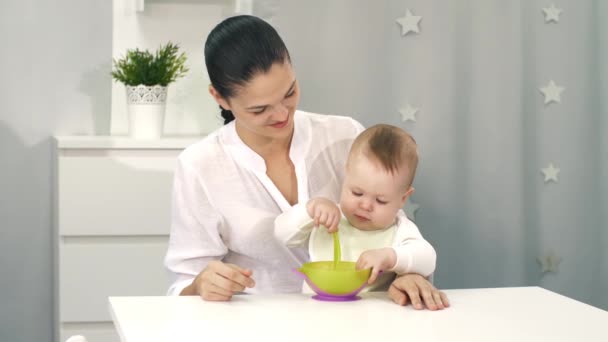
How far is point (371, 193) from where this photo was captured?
152 cm

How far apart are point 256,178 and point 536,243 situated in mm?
1293

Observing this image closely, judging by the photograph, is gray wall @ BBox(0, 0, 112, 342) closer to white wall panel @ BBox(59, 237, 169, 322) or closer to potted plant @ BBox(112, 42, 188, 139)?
potted plant @ BBox(112, 42, 188, 139)

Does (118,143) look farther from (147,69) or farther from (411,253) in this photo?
(411,253)

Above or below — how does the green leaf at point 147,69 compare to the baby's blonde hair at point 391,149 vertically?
above

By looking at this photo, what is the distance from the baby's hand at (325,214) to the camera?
1482 mm

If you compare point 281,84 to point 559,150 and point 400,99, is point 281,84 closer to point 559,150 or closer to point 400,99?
point 400,99

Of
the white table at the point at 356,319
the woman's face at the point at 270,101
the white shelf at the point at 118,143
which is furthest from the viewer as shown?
the white shelf at the point at 118,143

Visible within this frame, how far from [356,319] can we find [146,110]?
1.57 meters

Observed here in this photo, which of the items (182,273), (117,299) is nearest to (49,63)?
(182,273)

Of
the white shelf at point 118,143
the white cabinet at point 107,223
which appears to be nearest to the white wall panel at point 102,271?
the white cabinet at point 107,223

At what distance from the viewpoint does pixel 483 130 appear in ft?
8.66

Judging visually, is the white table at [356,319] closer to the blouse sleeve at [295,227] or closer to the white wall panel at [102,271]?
the blouse sleeve at [295,227]

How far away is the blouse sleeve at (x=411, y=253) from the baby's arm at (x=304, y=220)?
0.12m

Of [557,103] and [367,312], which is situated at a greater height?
[557,103]
